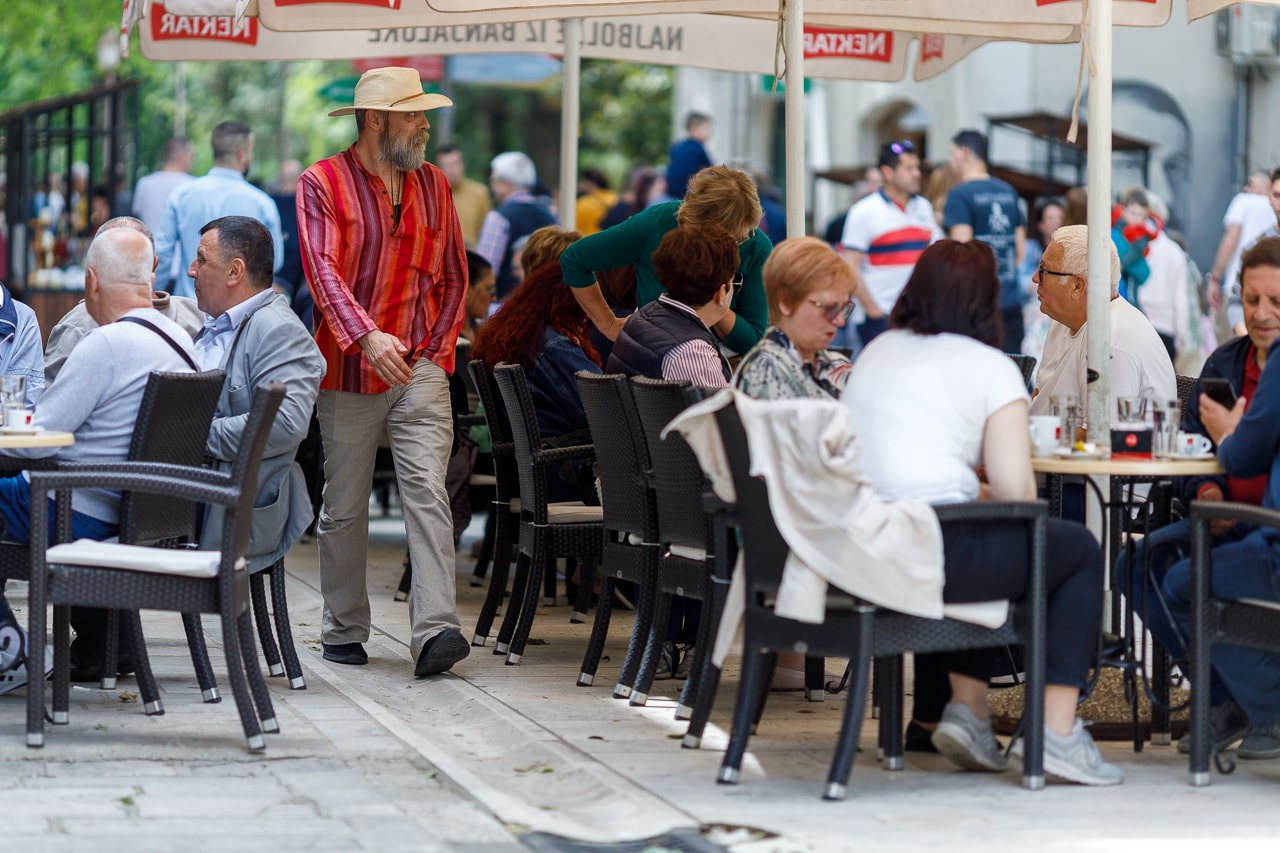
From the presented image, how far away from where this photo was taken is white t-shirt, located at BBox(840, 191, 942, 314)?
13.6 metres

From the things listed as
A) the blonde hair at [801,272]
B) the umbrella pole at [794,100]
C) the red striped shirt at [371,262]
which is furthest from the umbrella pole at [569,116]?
the blonde hair at [801,272]

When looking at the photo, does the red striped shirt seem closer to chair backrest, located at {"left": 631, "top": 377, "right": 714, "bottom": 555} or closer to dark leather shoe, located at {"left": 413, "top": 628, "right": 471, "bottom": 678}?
dark leather shoe, located at {"left": 413, "top": 628, "right": 471, "bottom": 678}

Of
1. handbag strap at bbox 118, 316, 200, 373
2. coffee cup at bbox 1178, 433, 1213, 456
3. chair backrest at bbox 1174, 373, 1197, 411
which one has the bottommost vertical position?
coffee cup at bbox 1178, 433, 1213, 456

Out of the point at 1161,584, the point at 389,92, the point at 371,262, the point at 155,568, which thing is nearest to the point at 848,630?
the point at 1161,584

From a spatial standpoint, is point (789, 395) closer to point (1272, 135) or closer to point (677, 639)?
point (677, 639)

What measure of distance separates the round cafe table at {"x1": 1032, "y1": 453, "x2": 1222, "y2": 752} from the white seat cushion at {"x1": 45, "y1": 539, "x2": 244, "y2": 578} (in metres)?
2.32

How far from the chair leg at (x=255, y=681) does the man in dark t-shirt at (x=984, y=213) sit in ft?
25.6

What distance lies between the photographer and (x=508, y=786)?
5477 millimetres

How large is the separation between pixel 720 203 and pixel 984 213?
6281mm

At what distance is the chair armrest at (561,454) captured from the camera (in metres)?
7.32

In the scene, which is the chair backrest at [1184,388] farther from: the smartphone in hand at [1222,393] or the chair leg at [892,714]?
the chair leg at [892,714]

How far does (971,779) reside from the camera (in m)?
5.47

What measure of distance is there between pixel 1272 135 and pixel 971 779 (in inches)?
560

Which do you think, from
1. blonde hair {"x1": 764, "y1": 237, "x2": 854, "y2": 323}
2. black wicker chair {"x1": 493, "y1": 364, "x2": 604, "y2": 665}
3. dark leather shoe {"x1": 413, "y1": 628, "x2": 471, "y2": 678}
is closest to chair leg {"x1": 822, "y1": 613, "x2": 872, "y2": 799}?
blonde hair {"x1": 764, "y1": 237, "x2": 854, "y2": 323}
